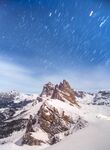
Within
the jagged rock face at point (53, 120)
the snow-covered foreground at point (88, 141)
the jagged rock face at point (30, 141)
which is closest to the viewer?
the snow-covered foreground at point (88, 141)

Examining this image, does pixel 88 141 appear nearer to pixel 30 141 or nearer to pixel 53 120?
pixel 30 141

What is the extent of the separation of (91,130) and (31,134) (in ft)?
218

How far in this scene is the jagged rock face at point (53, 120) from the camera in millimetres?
106062

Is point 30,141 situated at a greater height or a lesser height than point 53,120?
lesser

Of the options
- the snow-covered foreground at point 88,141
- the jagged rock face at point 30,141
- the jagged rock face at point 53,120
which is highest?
the jagged rock face at point 53,120

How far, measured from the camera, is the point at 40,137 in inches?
3748

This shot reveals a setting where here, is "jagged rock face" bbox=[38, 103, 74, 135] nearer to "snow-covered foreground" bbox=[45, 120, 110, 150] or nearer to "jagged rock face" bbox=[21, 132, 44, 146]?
"jagged rock face" bbox=[21, 132, 44, 146]

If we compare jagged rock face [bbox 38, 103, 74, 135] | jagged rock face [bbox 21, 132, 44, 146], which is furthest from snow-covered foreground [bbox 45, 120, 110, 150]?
jagged rock face [bbox 38, 103, 74, 135]

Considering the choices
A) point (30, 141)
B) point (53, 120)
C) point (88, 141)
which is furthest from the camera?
point (53, 120)

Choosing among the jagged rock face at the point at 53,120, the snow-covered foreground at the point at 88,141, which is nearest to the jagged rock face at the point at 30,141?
the jagged rock face at the point at 53,120

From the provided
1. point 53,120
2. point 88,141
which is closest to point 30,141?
point 53,120

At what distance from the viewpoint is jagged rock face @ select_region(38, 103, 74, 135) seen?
4176 inches

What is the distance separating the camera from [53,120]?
110125mm

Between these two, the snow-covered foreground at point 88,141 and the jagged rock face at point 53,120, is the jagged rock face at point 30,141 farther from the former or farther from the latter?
the snow-covered foreground at point 88,141
